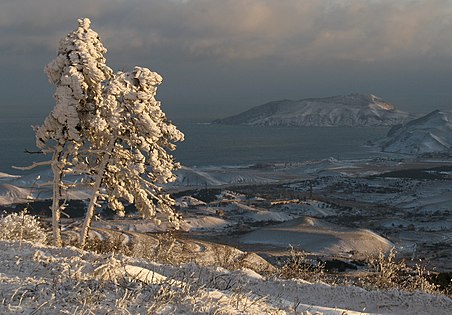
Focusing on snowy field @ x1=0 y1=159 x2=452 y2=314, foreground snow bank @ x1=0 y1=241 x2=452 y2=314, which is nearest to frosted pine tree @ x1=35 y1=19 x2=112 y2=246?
snowy field @ x1=0 y1=159 x2=452 y2=314

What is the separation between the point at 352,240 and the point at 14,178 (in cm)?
5838

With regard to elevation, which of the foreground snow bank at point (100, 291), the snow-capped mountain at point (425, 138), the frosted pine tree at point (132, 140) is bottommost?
the foreground snow bank at point (100, 291)

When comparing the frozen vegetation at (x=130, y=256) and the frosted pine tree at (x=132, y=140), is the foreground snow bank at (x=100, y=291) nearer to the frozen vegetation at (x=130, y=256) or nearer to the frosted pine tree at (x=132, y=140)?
the frozen vegetation at (x=130, y=256)

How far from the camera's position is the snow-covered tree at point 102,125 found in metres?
14.0

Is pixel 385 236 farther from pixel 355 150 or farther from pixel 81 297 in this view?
pixel 355 150

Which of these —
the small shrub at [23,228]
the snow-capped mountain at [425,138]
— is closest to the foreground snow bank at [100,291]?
the small shrub at [23,228]

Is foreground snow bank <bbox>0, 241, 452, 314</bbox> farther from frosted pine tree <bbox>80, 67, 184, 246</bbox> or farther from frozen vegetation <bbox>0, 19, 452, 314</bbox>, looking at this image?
frosted pine tree <bbox>80, 67, 184, 246</bbox>

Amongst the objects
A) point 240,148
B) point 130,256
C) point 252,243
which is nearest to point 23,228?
point 130,256

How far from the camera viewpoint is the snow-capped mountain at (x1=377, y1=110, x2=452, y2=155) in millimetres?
146125

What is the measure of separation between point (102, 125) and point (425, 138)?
5758 inches

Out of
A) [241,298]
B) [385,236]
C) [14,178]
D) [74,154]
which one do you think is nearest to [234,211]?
[385,236]

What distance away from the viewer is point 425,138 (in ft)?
494

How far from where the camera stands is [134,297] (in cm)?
636

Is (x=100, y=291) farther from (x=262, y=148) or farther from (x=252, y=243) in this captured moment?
(x=262, y=148)
